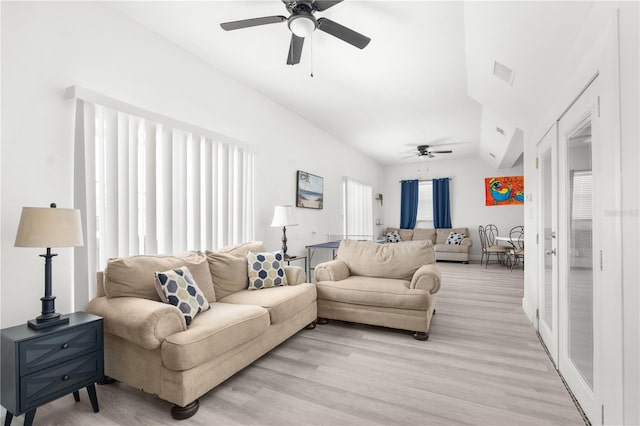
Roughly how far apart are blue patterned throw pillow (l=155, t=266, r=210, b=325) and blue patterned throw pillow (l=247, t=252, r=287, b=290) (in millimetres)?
746

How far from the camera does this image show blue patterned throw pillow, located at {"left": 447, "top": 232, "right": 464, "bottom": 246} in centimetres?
806

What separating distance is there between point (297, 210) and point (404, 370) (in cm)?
306

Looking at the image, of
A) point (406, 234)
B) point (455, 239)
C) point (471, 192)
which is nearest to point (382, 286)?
point (455, 239)

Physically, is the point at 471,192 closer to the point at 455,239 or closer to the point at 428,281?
the point at 455,239

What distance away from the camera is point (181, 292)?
7.43 ft

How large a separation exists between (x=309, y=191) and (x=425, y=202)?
5.14 m

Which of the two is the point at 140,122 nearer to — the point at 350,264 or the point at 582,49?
the point at 350,264

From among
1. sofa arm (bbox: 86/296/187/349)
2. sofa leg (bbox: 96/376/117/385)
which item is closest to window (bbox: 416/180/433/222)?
sofa arm (bbox: 86/296/187/349)

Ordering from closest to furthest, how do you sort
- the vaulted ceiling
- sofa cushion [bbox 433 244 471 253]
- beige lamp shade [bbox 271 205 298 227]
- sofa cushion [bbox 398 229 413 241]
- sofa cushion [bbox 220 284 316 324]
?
the vaulted ceiling → sofa cushion [bbox 220 284 316 324] → beige lamp shade [bbox 271 205 298 227] → sofa cushion [bbox 433 244 471 253] → sofa cushion [bbox 398 229 413 241]

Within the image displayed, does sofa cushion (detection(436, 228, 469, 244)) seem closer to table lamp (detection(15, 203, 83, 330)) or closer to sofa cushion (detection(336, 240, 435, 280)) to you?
sofa cushion (detection(336, 240, 435, 280))

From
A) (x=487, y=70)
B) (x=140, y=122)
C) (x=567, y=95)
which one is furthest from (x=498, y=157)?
(x=140, y=122)

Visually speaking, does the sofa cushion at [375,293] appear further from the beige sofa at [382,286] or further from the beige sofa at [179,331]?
the beige sofa at [179,331]

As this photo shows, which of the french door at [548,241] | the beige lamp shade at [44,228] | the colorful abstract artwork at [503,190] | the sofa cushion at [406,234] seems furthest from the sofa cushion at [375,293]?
the colorful abstract artwork at [503,190]

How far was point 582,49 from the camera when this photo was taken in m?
1.82
